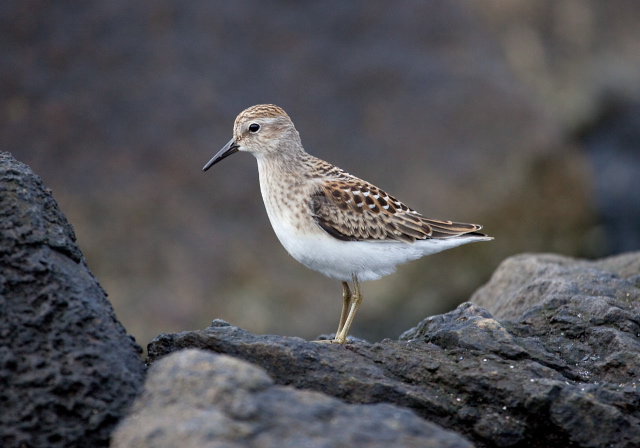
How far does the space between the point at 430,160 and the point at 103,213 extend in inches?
247

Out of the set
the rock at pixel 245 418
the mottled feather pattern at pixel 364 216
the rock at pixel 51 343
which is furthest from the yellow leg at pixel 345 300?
the rock at pixel 245 418

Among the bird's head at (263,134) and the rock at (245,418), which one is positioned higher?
the bird's head at (263,134)

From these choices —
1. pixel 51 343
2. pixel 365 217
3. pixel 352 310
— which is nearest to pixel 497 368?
pixel 352 310

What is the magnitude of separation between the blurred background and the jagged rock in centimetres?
684

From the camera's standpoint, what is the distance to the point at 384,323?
1388 cm

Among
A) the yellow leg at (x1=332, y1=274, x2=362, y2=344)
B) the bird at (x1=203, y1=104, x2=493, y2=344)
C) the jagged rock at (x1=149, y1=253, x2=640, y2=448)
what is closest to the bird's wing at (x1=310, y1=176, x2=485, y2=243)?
the bird at (x1=203, y1=104, x2=493, y2=344)

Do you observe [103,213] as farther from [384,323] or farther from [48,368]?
[48,368]

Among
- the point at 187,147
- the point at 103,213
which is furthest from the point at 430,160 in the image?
the point at 103,213

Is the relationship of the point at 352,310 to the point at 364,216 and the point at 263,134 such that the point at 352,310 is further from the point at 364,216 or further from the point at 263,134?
the point at 263,134

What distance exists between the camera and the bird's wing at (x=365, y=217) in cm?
803

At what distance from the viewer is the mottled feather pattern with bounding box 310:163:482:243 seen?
→ 803 cm

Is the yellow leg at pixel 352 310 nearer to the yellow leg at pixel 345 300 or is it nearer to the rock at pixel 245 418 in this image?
the yellow leg at pixel 345 300

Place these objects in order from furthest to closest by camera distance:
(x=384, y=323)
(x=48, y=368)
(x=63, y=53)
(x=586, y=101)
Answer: (x=586, y=101)
(x=63, y=53)
(x=384, y=323)
(x=48, y=368)

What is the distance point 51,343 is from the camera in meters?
5.09
